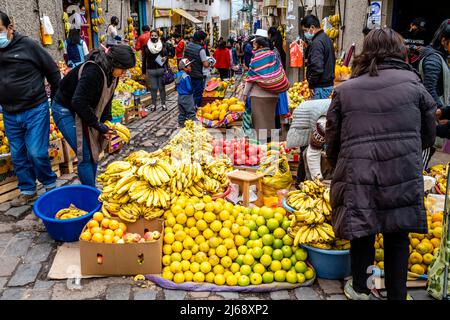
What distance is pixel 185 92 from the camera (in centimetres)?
909

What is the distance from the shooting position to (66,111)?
476 centimetres

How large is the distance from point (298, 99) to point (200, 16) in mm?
32313

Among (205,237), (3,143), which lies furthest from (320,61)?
(3,143)

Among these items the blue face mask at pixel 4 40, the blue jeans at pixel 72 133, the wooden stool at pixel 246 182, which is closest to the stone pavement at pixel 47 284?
the blue jeans at pixel 72 133

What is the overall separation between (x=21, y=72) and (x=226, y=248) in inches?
125

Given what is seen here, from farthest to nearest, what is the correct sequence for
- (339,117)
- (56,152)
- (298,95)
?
(298,95) → (56,152) → (339,117)

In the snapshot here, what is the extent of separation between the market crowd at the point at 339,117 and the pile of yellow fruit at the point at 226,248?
62 cm

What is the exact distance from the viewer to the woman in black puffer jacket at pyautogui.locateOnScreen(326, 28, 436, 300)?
2.80 m

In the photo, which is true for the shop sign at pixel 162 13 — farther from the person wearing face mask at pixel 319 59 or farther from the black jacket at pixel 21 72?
the black jacket at pixel 21 72

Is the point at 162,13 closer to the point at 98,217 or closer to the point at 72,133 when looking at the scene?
the point at 72,133

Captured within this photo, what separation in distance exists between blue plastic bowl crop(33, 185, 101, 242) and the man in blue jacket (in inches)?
184

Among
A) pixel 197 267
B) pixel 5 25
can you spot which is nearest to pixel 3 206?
pixel 5 25

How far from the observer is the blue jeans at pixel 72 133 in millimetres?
4770
